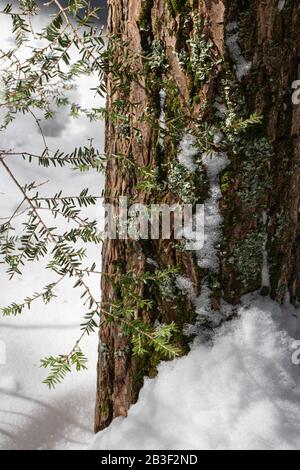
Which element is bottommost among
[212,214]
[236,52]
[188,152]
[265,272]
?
[265,272]

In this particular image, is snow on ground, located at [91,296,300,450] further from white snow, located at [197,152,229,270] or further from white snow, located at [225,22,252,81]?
white snow, located at [225,22,252,81]

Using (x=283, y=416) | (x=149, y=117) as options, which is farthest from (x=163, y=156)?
(x=283, y=416)

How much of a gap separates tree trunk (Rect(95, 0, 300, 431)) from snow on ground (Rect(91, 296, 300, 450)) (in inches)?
2.3

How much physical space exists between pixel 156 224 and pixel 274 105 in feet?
1.32

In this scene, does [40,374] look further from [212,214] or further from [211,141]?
[211,141]

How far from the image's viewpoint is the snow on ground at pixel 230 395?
110cm

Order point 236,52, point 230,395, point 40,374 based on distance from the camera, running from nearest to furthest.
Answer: point 236,52 < point 230,395 < point 40,374

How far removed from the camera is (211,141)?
1040 mm

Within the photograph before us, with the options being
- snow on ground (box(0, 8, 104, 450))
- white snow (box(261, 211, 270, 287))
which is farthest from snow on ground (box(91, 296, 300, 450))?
snow on ground (box(0, 8, 104, 450))

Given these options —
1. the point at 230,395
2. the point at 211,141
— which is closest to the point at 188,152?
the point at 211,141

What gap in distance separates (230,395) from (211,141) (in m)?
0.62

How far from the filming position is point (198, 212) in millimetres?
1166
